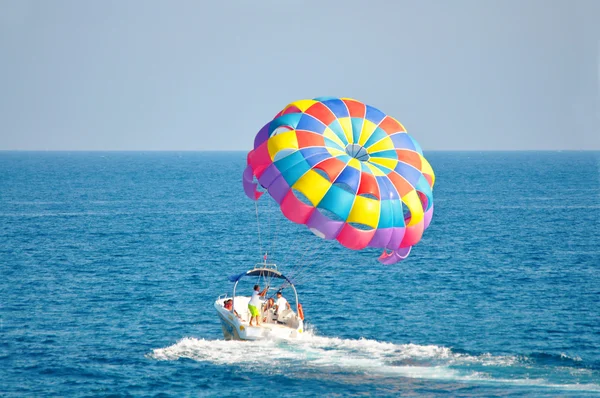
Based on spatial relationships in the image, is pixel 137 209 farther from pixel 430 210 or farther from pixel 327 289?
pixel 430 210

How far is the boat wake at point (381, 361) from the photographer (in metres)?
33.7

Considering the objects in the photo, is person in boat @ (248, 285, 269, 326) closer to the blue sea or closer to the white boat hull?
the white boat hull

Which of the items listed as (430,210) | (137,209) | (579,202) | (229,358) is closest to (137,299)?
(229,358)

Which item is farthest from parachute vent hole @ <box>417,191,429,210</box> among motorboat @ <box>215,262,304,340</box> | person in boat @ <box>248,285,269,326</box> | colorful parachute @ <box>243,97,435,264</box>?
person in boat @ <box>248,285,269,326</box>

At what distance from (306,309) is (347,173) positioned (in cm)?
1360

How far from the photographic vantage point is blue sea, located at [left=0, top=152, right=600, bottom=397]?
1342 inches

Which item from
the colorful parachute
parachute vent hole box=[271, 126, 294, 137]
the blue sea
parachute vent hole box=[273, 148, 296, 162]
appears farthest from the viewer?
parachute vent hole box=[271, 126, 294, 137]

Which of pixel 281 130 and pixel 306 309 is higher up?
pixel 281 130

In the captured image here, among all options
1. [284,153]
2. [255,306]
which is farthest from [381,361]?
[284,153]

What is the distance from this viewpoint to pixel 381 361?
35.4 meters

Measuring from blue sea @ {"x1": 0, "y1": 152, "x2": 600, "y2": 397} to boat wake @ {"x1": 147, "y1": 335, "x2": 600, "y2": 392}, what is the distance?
10 centimetres

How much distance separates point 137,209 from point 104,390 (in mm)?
71089

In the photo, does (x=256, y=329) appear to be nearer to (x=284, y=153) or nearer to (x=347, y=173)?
(x=284, y=153)

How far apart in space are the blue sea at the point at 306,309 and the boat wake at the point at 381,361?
0.10 metres
